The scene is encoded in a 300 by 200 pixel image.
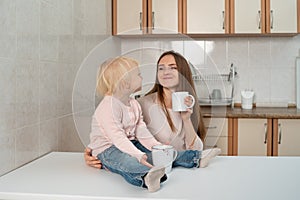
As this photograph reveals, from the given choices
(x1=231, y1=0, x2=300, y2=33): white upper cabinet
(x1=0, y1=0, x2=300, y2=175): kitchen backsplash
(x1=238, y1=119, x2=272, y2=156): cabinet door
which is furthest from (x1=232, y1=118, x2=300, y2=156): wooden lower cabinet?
(x1=0, y1=0, x2=300, y2=175): kitchen backsplash

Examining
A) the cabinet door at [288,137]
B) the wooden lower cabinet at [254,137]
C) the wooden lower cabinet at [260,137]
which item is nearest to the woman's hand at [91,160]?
the wooden lower cabinet at [260,137]

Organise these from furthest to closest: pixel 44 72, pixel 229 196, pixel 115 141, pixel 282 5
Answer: pixel 282 5 → pixel 44 72 → pixel 115 141 → pixel 229 196

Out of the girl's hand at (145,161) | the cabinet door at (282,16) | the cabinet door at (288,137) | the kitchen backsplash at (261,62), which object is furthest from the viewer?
the kitchen backsplash at (261,62)

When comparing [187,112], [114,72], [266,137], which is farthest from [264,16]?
[114,72]

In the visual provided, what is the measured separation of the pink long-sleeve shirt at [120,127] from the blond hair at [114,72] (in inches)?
1.3

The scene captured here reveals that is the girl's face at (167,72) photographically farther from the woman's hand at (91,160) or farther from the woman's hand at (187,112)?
Answer: the woman's hand at (91,160)

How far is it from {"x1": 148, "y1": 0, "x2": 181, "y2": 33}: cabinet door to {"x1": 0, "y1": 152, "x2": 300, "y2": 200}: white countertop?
1614 millimetres

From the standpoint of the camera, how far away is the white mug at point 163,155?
1216 mm

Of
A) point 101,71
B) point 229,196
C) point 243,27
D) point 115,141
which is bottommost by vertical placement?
point 229,196

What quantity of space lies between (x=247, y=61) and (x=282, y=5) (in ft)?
1.65

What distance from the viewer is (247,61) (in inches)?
123

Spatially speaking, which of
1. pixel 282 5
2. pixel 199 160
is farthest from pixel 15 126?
pixel 282 5

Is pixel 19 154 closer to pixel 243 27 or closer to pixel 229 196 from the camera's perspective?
pixel 229 196

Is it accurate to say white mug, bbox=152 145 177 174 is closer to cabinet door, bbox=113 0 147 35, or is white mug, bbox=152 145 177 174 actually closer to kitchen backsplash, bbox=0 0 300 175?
kitchen backsplash, bbox=0 0 300 175
